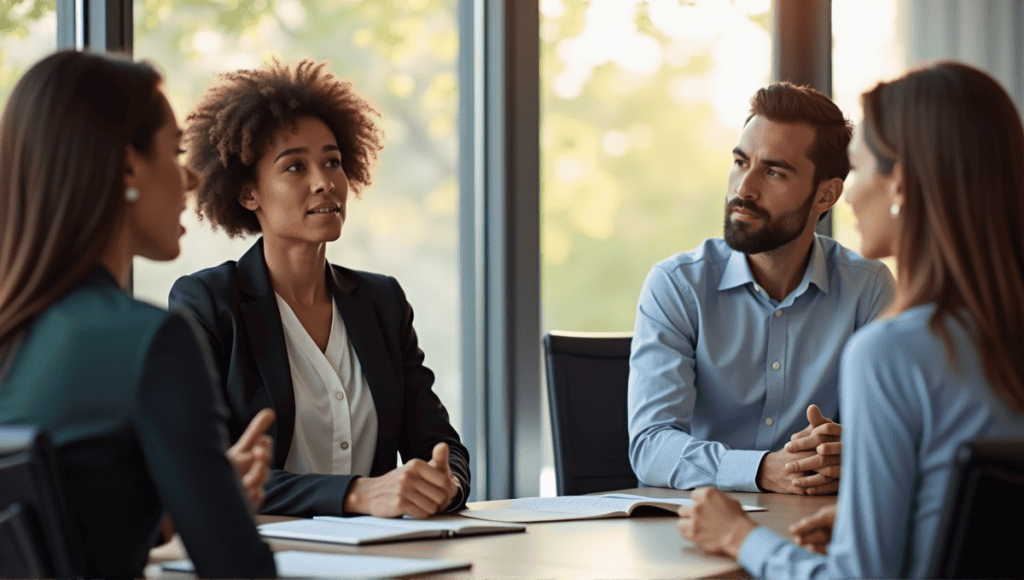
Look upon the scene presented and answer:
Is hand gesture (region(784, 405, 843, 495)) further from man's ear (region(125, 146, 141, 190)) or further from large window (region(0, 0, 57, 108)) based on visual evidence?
large window (region(0, 0, 57, 108))

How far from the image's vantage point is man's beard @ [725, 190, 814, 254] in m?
2.74

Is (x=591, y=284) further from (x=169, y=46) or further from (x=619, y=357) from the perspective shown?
(x=169, y=46)

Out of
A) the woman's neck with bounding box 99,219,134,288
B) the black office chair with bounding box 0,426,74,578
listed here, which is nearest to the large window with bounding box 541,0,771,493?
the woman's neck with bounding box 99,219,134,288

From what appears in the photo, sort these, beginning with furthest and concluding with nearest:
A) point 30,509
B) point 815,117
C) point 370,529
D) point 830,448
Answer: point 815,117 → point 830,448 → point 370,529 → point 30,509

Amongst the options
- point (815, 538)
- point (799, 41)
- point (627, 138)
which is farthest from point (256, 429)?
point (799, 41)

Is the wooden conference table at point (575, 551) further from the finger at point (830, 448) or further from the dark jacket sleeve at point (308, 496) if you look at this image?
the finger at point (830, 448)

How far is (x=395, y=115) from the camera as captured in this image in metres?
3.50

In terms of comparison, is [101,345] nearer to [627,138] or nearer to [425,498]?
[425,498]

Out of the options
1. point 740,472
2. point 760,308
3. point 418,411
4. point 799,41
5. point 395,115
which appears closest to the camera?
point 740,472

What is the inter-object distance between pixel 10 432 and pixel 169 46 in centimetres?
214

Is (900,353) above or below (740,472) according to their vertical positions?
above

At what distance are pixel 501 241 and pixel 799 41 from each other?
170cm

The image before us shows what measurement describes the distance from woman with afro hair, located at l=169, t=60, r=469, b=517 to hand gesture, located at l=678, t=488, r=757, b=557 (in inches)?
29.3

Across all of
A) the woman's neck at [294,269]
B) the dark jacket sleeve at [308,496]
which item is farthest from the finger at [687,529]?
the woman's neck at [294,269]
